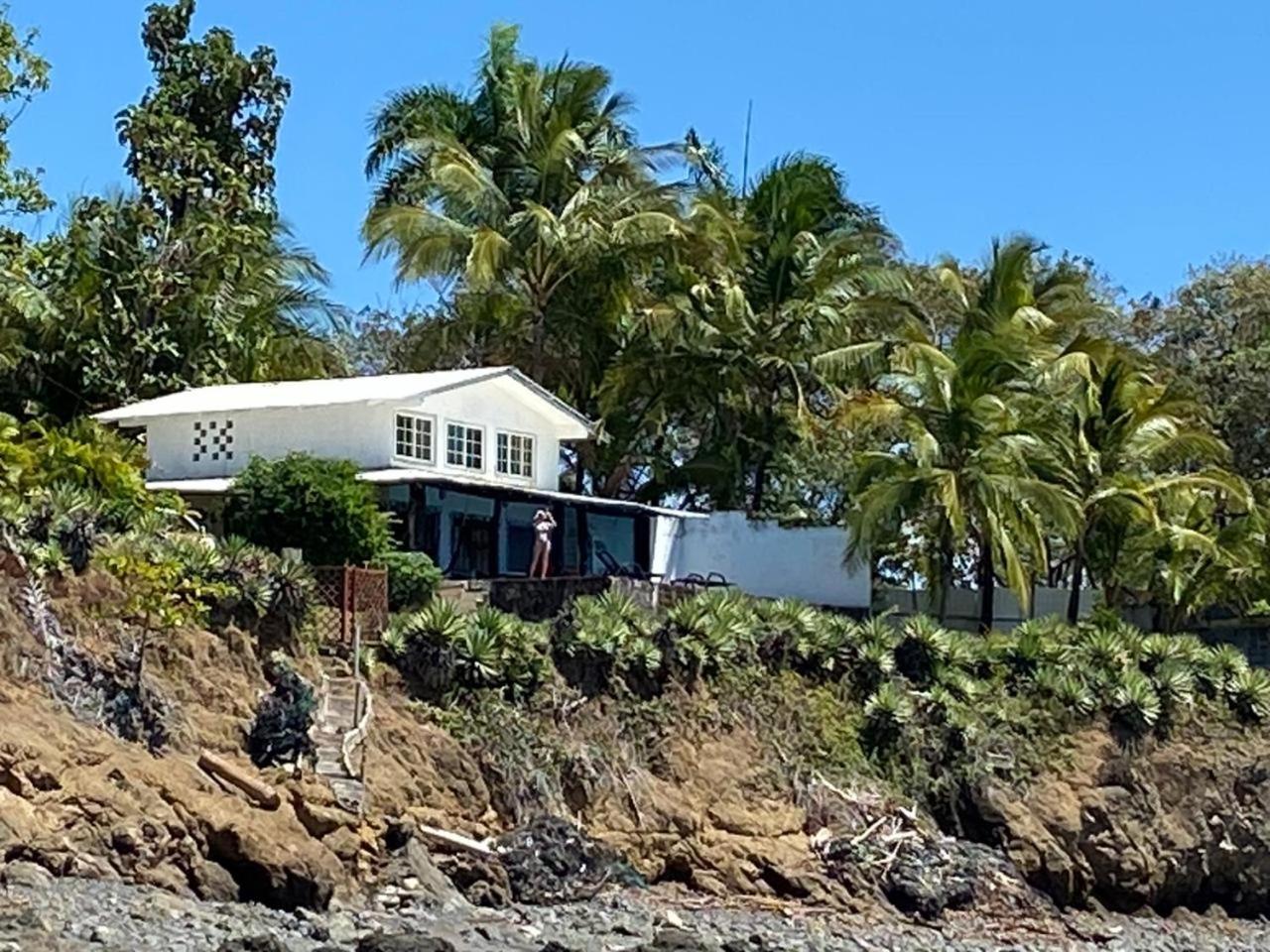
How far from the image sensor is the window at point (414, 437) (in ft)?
124

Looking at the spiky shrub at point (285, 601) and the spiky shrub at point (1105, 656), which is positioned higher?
the spiky shrub at point (285, 601)

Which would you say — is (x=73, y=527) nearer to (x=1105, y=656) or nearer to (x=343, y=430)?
(x=343, y=430)

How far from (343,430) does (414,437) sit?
1.41 metres

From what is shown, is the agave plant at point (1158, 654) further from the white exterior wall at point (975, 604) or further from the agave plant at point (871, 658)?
the white exterior wall at point (975, 604)

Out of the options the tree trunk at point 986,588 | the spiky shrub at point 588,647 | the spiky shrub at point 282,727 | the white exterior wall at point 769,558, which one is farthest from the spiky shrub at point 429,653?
the tree trunk at point 986,588

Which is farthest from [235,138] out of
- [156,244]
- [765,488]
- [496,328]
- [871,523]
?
[871,523]

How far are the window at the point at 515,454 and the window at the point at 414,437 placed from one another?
2195 mm

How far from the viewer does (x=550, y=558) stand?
39.6m

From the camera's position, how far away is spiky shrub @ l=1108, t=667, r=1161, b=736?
35062 mm

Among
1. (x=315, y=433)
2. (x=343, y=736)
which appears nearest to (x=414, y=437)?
(x=315, y=433)

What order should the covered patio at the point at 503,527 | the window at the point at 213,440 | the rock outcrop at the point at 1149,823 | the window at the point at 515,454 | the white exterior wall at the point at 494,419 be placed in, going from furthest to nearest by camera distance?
the window at the point at 515,454
the white exterior wall at the point at 494,419
the window at the point at 213,440
the covered patio at the point at 503,527
the rock outcrop at the point at 1149,823

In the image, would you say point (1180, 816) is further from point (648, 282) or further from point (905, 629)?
point (648, 282)

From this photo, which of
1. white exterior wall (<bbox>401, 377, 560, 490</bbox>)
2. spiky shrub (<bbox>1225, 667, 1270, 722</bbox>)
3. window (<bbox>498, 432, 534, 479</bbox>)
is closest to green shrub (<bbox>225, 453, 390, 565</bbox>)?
white exterior wall (<bbox>401, 377, 560, 490</bbox>)

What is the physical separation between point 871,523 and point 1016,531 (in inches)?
112
